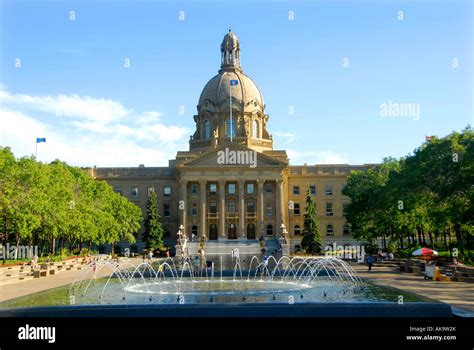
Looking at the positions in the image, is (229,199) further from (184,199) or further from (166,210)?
(166,210)

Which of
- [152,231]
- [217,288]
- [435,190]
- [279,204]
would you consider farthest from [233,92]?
[217,288]

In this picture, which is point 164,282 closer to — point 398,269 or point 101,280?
point 101,280

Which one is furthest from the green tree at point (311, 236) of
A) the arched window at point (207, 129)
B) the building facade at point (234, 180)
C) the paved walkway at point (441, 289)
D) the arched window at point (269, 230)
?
the paved walkway at point (441, 289)

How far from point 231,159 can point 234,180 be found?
3.00 meters

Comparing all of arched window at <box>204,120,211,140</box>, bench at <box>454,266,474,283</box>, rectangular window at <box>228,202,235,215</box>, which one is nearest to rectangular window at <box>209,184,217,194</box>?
rectangular window at <box>228,202,235,215</box>

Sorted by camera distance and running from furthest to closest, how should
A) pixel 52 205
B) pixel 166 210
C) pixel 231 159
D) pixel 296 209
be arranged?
pixel 296 209 → pixel 166 210 → pixel 231 159 → pixel 52 205

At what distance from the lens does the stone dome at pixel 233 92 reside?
90312 millimetres

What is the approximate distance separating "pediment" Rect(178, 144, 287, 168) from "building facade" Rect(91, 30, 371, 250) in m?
0.14

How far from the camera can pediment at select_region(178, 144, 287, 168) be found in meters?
77.3

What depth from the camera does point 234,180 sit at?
7794 cm

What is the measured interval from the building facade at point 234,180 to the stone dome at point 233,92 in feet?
0.57
